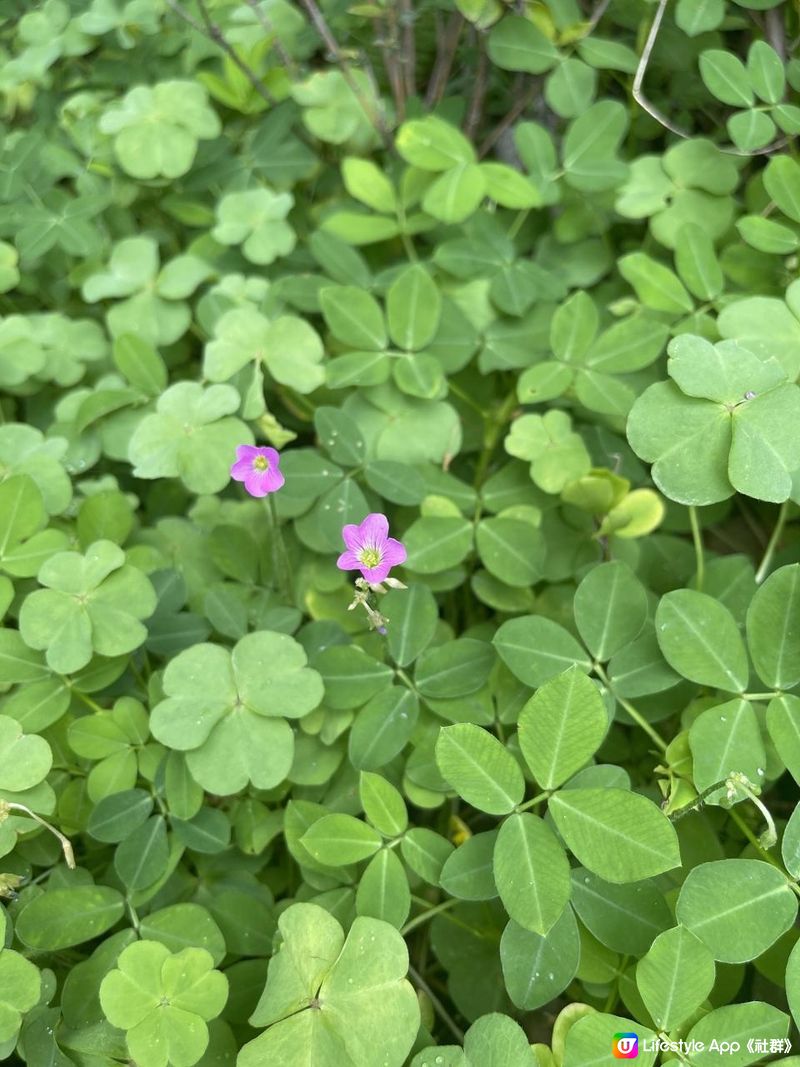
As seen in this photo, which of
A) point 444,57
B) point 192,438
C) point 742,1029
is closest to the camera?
point 742,1029

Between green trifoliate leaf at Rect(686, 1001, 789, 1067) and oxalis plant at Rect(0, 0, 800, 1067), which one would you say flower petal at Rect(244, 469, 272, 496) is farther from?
green trifoliate leaf at Rect(686, 1001, 789, 1067)

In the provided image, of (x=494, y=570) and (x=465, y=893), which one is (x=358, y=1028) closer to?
(x=465, y=893)

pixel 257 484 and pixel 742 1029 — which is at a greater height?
pixel 257 484

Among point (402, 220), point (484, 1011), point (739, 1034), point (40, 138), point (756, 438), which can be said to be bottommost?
point (484, 1011)

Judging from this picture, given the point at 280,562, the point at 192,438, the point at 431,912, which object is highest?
the point at 192,438

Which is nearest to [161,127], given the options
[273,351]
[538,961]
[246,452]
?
[273,351]

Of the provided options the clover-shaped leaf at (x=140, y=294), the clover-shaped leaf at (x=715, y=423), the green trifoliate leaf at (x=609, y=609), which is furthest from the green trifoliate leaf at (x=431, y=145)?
the green trifoliate leaf at (x=609, y=609)

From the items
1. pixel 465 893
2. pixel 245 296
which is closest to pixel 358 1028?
pixel 465 893

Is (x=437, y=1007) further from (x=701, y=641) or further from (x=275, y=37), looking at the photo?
(x=275, y=37)
